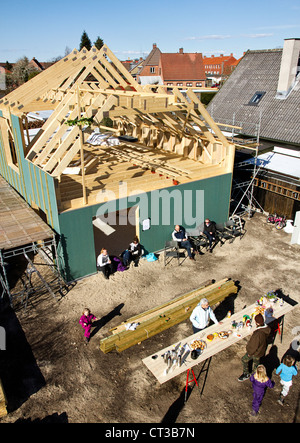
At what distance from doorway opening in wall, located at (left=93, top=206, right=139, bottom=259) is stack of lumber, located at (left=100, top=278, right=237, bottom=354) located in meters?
3.59

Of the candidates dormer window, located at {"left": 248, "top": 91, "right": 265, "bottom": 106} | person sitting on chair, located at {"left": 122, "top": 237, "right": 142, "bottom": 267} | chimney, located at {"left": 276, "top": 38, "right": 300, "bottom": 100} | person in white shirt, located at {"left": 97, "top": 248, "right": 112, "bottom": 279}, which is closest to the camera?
person in white shirt, located at {"left": 97, "top": 248, "right": 112, "bottom": 279}

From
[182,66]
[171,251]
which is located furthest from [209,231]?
[182,66]

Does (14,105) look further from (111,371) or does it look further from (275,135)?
(275,135)

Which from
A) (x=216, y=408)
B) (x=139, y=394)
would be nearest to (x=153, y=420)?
(x=139, y=394)

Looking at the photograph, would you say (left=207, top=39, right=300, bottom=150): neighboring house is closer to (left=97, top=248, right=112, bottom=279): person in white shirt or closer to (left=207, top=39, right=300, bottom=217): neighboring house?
(left=207, top=39, right=300, bottom=217): neighboring house

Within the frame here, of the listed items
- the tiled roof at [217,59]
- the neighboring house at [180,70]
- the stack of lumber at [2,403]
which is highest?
the tiled roof at [217,59]

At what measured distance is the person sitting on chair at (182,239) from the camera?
477 inches

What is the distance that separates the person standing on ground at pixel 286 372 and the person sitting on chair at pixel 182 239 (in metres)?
5.87

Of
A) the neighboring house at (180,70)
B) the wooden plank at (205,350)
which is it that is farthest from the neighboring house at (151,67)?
the wooden plank at (205,350)

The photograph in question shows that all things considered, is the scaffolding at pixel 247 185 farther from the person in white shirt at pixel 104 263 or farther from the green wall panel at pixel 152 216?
the person in white shirt at pixel 104 263

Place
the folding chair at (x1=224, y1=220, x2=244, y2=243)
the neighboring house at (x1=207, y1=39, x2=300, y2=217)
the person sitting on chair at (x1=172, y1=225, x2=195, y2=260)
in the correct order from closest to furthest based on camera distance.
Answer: the person sitting on chair at (x1=172, y1=225, x2=195, y2=260) → the folding chair at (x1=224, y1=220, x2=244, y2=243) → the neighboring house at (x1=207, y1=39, x2=300, y2=217)

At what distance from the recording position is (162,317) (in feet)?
28.1

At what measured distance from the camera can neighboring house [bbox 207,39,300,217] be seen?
14.9 meters

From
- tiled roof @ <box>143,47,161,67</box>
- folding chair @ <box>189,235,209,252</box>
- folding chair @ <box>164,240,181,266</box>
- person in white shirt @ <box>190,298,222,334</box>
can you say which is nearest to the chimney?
folding chair @ <box>189,235,209,252</box>
